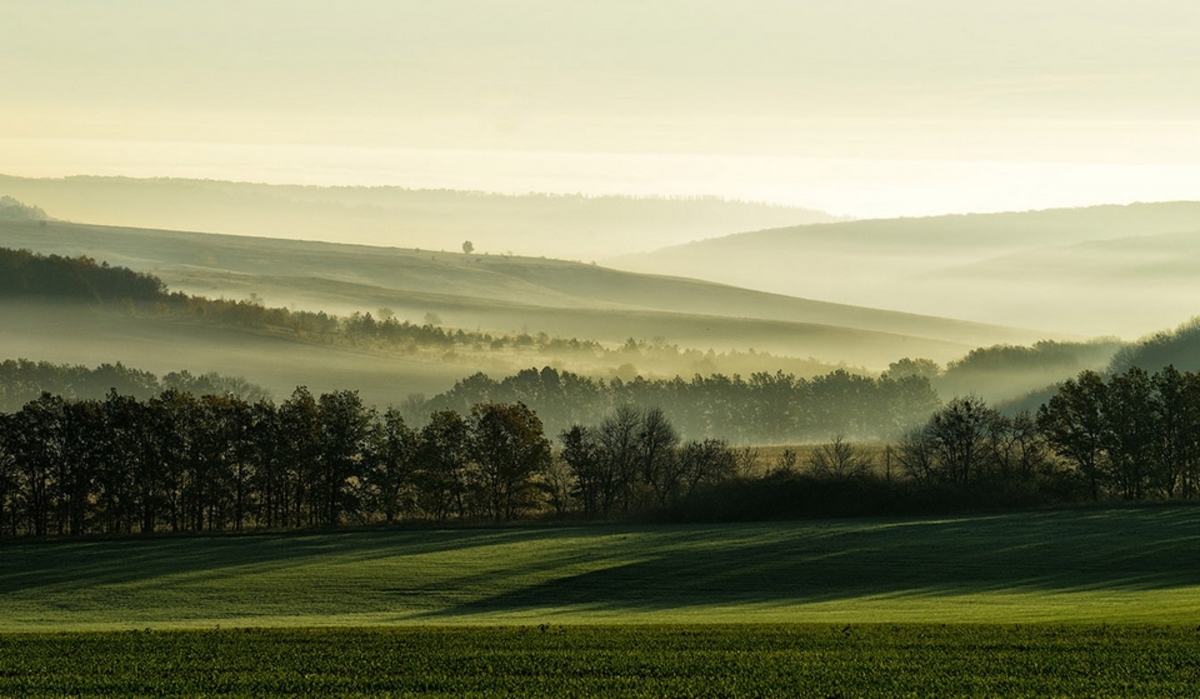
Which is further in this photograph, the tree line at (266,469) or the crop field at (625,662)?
the tree line at (266,469)

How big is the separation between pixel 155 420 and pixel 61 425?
244 inches

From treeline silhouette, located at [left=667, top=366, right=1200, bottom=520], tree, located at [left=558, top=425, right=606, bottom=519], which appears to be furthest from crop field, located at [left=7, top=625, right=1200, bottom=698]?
tree, located at [left=558, top=425, right=606, bottom=519]

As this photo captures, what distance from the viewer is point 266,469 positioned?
3620 inches

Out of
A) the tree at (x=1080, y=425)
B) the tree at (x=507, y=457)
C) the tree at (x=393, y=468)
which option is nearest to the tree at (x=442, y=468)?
the tree at (x=393, y=468)

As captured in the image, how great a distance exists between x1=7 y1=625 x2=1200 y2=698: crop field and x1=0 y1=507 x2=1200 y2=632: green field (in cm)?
692

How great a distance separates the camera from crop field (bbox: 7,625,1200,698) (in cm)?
2961

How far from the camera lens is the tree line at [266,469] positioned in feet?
288

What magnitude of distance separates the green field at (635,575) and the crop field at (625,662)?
6925mm

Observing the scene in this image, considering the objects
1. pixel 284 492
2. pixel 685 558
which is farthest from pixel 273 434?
pixel 685 558

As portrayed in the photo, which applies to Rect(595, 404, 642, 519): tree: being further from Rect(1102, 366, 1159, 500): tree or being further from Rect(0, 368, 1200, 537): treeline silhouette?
Rect(1102, 366, 1159, 500): tree

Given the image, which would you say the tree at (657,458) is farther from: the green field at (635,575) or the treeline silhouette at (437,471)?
the green field at (635,575)

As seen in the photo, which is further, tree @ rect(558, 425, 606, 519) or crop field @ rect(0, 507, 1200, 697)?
tree @ rect(558, 425, 606, 519)

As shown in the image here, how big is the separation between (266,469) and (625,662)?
208 ft

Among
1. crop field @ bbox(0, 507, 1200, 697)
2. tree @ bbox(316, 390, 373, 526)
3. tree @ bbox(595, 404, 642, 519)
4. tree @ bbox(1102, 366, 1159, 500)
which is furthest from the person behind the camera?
tree @ bbox(595, 404, 642, 519)
